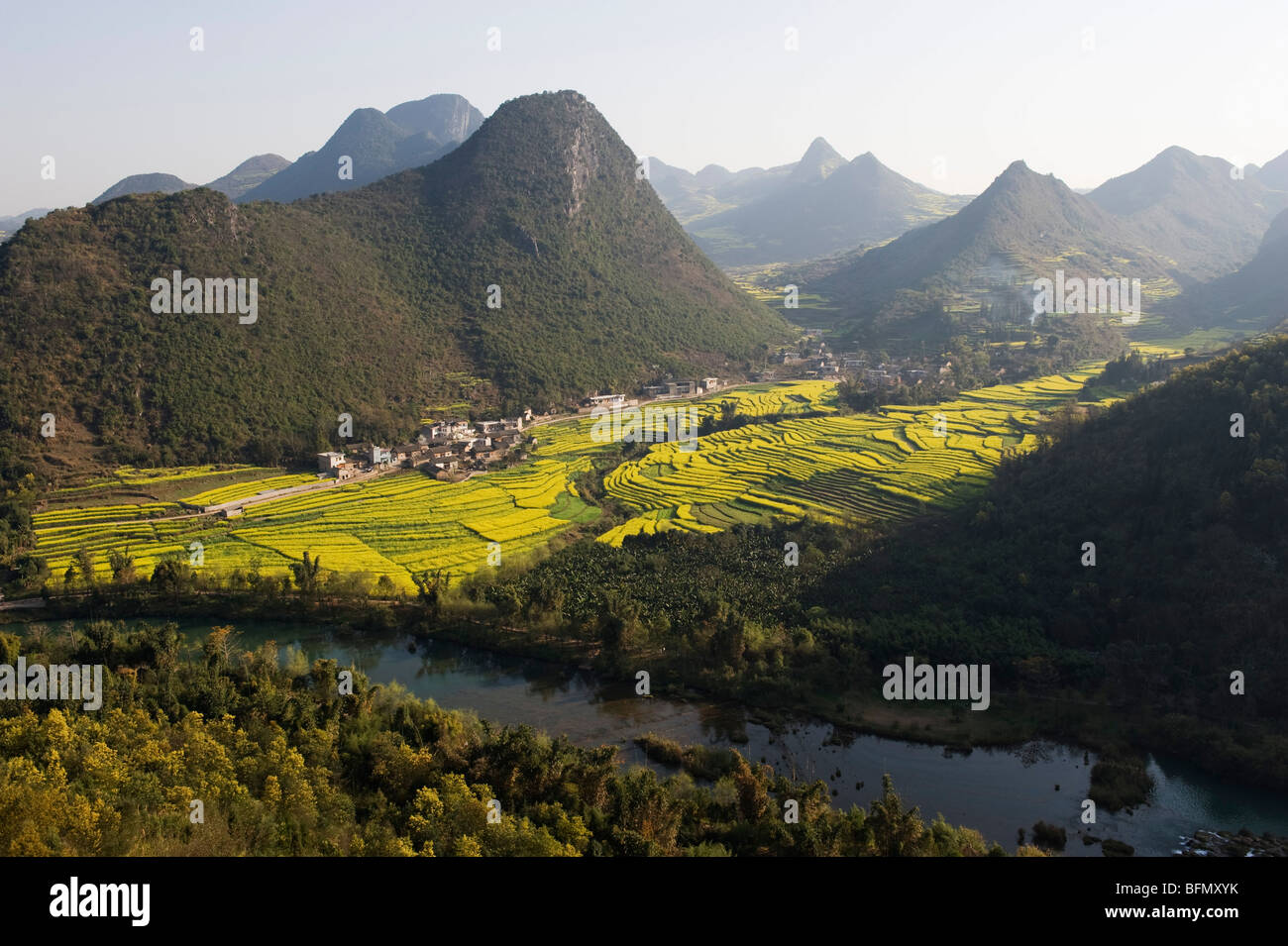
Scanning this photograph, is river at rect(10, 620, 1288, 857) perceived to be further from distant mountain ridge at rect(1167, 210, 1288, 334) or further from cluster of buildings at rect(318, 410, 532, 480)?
distant mountain ridge at rect(1167, 210, 1288, 334)

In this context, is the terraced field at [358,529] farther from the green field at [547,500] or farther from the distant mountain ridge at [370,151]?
the distant mountain ridge at [370,151]

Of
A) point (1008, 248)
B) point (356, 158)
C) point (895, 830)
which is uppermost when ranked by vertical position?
point (356, 158)

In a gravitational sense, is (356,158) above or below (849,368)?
above

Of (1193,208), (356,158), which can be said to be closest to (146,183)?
(356,158)

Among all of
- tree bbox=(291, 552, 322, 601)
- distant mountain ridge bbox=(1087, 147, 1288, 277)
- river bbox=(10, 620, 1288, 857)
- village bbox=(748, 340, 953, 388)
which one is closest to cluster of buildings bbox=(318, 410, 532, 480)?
tree bbox=(291, 552, 322, 601)

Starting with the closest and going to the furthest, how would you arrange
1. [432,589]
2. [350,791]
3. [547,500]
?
[350,791] < [432,589] < [547,500]

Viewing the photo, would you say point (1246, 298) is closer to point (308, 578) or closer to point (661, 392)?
point (661, 392)
